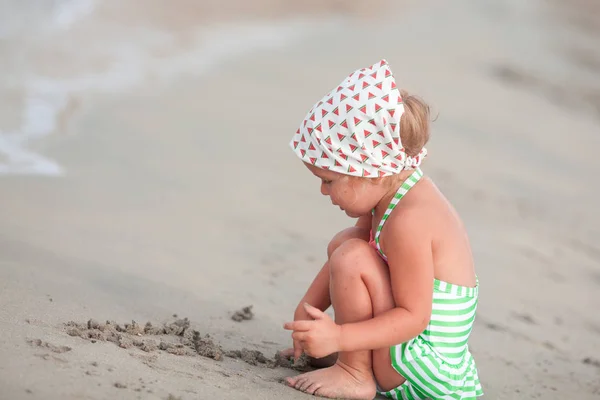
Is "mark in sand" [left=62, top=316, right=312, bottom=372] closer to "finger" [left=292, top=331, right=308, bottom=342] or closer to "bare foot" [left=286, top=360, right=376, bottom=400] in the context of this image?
"bare foot" [left=286, top=360, right=376, bottom=400]

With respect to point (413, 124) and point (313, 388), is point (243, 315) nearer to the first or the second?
point (313, 388)

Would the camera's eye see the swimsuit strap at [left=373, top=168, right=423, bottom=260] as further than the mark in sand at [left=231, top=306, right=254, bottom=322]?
No

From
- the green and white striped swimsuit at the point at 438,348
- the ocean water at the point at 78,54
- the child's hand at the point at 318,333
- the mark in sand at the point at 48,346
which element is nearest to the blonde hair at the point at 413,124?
the green and white striped swimsuit at the point at 438,348

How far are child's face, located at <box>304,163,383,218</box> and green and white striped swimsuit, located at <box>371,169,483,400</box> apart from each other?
2.8 inches

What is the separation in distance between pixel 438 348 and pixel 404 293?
0.25 m

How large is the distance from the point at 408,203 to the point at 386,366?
1.60ft

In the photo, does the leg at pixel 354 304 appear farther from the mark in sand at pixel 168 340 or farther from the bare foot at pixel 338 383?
the mark in sand at pixel 168 340

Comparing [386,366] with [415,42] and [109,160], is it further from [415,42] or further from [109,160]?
[415,42]

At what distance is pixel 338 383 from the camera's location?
260cm

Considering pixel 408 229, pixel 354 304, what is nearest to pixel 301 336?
pixel 354 304

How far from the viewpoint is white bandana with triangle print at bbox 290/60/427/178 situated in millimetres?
2504

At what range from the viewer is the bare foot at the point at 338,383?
2.58m

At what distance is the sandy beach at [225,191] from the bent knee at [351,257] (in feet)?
1.25

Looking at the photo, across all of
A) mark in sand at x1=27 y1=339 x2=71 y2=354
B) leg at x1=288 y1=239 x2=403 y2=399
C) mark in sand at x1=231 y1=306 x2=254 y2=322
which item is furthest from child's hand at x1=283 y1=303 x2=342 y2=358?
mark in sand at x1=231 y1=306 x2=254 y2=322
